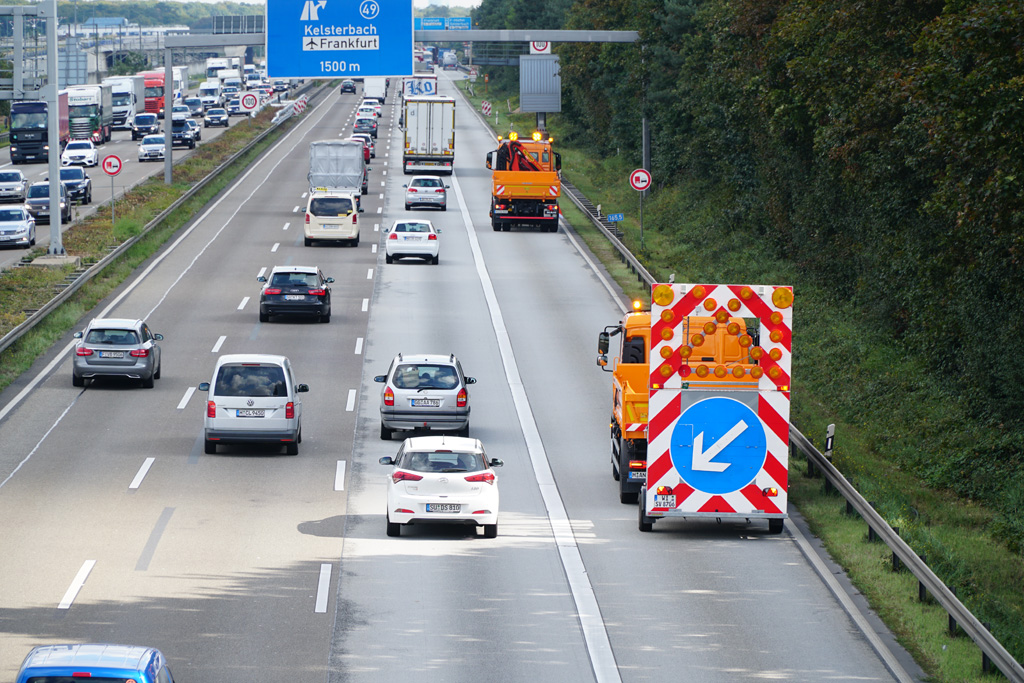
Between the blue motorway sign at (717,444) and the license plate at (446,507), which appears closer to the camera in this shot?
the blue motorway sign at (717,444)

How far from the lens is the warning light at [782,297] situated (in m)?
19.5

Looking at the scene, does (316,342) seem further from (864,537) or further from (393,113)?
(393,113)

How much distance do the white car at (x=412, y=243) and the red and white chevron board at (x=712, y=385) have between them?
29.9 metres

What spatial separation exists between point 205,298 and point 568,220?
2282cm

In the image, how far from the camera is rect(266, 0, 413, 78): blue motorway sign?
43.4 m

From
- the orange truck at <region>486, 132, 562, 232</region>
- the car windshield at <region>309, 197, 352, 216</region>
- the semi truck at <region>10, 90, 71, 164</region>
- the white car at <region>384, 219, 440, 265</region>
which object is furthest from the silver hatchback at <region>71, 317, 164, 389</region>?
the semi truck at <region>10, 90, 71, 164</region>

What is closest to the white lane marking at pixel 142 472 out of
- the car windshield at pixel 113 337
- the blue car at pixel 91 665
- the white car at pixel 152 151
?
the car windshield at pixel 113 337

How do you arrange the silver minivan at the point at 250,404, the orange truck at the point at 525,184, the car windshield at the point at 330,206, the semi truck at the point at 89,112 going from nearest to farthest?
the silver minivan at the point at 250,404
the car windshield at the point at 330,206
the orange truck at the point at 525,184
the semi truck at the point at 89,112

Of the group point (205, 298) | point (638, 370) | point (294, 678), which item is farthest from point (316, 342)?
point (294, 678)

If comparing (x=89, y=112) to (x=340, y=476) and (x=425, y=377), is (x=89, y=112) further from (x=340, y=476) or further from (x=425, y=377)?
(x=340, y=476)

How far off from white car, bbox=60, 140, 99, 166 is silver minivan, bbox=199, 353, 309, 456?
183 feet

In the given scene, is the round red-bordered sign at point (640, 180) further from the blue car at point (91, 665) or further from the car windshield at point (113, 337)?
the blue car at point (91, 665)

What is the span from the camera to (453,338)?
3688 centimetres

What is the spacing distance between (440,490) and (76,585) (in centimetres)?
521
